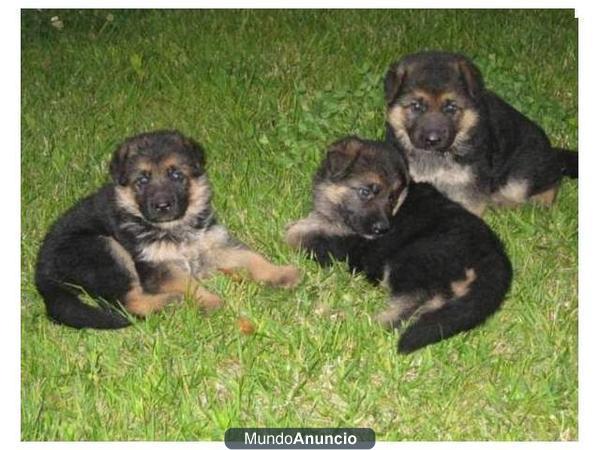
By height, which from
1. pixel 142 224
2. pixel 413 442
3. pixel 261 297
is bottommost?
pixel 413 442

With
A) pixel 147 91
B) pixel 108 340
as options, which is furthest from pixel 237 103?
pixel 108 340

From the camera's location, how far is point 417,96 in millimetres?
5723

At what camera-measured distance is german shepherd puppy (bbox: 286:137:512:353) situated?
4.73 metres

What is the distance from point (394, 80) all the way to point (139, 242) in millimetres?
1798

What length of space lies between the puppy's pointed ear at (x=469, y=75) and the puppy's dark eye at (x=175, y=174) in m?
1.77

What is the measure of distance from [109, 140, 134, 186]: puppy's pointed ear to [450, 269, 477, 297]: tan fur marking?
170 cm

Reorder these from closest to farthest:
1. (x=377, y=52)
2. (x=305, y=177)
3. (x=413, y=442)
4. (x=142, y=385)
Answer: (x=413, y=442), (x=142, y=385), (x=305, y=177), (x=377, y=52)

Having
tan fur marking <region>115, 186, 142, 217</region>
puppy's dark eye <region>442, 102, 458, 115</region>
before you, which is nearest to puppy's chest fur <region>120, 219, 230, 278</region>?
tan fur marking <region>115, 186, 142, 217</region>

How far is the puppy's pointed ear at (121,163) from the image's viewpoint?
500 centimetres

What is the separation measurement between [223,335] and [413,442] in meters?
1.14

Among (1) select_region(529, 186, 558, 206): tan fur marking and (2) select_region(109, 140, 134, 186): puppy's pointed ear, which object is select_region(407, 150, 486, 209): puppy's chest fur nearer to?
(1) select_region(529, 186, 558, 206): tan fur marking

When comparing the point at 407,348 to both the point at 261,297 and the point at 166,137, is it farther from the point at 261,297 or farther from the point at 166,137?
the point at 166,137

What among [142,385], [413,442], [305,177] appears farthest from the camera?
[305,177]

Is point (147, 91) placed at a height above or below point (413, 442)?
above
